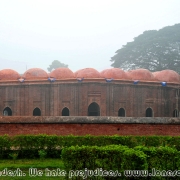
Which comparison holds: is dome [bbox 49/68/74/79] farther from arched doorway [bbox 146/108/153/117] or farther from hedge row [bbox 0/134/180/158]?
hedge row [bbox 0/134/180/158]

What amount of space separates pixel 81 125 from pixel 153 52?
25761 millimetres

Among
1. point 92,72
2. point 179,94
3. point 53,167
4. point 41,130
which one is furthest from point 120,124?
point 179,94

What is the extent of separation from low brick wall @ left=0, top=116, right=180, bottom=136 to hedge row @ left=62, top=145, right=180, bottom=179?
4738 millimetres

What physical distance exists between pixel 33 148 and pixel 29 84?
10.0 metres

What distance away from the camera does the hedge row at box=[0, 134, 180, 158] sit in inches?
317

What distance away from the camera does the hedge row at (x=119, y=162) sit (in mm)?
4422

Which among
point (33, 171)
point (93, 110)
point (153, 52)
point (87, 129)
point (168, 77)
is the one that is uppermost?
point (153, 52)

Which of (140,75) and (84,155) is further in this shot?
(140,75)

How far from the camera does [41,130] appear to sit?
9.34m

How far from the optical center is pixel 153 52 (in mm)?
33375

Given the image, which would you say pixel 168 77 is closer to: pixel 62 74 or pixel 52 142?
pixel 62 74

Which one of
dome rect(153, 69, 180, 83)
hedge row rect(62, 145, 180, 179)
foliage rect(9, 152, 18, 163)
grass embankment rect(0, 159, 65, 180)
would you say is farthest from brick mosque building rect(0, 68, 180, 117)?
hedge row rect(62, 145, 180, 179)

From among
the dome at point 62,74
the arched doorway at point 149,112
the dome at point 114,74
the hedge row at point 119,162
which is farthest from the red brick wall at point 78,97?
the hedge row at point 119,162

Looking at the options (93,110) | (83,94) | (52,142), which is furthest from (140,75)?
(52,142)
